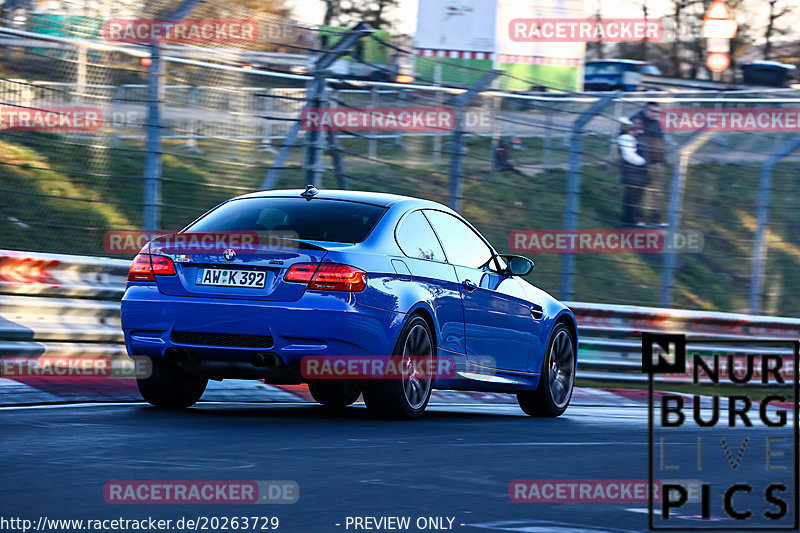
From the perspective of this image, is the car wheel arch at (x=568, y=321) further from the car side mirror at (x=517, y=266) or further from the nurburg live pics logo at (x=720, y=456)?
the nurburg live pics logo at (x=720, y=456)

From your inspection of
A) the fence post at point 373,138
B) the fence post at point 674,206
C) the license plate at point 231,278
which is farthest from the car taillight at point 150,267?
the fence post at point 674,206

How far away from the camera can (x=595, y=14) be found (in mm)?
39344

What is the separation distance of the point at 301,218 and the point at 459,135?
5.13m

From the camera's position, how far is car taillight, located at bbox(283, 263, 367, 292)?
26.9ft

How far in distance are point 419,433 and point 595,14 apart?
32.5 metres

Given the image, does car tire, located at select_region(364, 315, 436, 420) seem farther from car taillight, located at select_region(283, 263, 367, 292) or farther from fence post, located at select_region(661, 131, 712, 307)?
fence post, located at select_region(661, 131, 712, 307)

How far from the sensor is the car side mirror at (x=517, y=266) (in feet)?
33.0

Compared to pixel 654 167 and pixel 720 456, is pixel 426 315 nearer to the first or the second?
pixel 720 456

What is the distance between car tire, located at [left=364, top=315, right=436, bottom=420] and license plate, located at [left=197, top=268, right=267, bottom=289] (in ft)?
2.96

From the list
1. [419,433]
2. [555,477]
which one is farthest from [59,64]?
[555,477]

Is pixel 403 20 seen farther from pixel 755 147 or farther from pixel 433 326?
pixel 433 326

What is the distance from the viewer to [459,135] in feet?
45.0

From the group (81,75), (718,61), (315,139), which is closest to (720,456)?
(315,139)

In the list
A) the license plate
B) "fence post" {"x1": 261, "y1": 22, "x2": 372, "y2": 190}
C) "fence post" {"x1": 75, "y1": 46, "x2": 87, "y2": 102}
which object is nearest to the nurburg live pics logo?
the license plate
